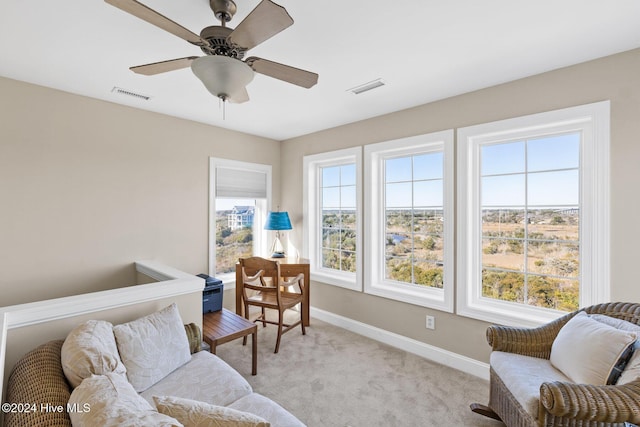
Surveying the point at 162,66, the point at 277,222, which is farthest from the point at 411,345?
the point at 162,66

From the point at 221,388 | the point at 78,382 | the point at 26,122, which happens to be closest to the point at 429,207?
the point at 221,388

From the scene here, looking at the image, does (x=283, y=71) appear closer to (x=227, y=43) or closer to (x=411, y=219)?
(x=227, y=43)

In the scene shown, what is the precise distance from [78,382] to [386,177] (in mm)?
3049

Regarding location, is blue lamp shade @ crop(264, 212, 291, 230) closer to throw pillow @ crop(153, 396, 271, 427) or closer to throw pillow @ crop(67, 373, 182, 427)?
throw pillow @ crop(67, 373, 182, 427)

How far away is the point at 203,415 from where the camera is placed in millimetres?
988

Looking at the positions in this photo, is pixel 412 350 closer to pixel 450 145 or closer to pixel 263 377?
pixel 263 377

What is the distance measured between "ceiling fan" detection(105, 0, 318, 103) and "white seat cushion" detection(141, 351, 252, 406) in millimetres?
1559

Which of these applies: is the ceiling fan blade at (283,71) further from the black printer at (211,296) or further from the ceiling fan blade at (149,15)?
the black printer at (211,296)

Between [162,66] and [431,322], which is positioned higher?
[162,66]

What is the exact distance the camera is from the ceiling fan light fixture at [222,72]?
135 cm

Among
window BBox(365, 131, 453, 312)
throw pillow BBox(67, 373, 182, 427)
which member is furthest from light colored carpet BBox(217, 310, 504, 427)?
throw pillow BBox(67, 373, 182, 427)

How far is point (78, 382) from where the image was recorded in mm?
1230

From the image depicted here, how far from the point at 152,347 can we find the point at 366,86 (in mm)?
2469

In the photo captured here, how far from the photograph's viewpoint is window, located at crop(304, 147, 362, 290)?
3586 millimetres
